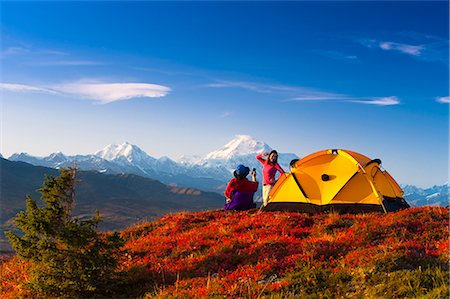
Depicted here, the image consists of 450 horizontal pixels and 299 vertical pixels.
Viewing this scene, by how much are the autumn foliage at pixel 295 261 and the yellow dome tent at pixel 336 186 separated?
1.89m

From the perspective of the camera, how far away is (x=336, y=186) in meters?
18.0

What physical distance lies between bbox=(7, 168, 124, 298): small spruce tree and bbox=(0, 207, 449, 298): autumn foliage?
0.93 m

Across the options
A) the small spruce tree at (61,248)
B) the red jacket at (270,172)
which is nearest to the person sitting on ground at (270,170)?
the red jacket at (270,172)

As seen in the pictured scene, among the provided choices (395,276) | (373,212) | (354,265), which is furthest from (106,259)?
(373,212)

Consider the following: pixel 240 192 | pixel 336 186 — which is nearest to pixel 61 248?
pixel 240 192

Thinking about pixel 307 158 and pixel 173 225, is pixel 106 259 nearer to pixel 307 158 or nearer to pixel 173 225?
→ pixel 173 225

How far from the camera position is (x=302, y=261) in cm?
946

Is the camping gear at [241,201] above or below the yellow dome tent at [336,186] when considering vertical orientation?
below

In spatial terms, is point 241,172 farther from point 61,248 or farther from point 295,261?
point 61,248

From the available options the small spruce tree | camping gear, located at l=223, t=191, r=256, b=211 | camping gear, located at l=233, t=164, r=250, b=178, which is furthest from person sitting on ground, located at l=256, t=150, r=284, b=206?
the small spruce tree

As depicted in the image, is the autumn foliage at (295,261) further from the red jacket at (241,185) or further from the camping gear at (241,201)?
the camping gear at (241,201)

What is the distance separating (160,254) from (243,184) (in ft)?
28.8

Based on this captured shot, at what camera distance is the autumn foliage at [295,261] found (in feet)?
25.6

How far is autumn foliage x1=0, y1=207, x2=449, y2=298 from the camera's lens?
307 inches
